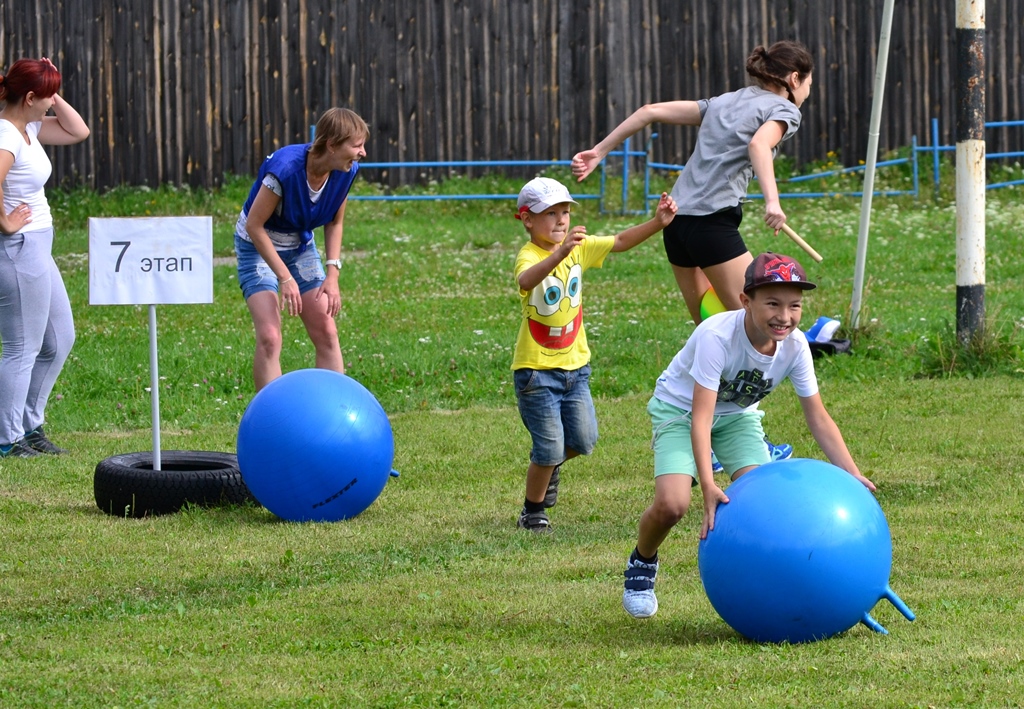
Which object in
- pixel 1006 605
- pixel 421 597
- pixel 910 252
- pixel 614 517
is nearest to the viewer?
pixel 1006 605

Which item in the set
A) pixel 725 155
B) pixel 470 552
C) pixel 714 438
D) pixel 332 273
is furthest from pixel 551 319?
pixel 332 273

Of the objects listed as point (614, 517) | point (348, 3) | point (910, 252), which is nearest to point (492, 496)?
point (614, 517)

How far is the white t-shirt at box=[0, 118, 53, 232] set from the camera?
8.27 metres

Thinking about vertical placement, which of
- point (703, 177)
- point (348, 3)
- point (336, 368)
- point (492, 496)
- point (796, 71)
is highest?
point (348, 3)

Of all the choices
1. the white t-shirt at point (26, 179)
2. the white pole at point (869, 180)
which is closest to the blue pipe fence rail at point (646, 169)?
the white pole at point (869, 180)

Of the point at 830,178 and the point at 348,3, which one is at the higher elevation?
the point at 348,3

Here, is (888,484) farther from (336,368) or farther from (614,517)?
(336,368)

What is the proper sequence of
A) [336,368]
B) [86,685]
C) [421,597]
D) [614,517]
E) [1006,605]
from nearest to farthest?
[86,685], [1006,605], [421,597], [614,517], [336,368]

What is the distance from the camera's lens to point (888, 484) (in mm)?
7418

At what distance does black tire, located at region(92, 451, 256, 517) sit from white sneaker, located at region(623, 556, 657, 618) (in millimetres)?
2808

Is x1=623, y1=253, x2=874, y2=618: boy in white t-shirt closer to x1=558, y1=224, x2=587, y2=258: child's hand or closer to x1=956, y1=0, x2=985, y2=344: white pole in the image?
x1=558, y1=224, x2=587, y2=258: child's hand

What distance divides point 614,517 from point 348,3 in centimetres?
1409

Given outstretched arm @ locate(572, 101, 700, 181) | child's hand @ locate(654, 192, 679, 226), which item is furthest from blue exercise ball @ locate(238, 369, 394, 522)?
child's hand @ locate(654, 192, 679, 226)

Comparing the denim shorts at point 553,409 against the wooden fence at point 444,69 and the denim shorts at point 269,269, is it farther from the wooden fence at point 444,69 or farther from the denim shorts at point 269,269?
the wooden fence at point 444,69
